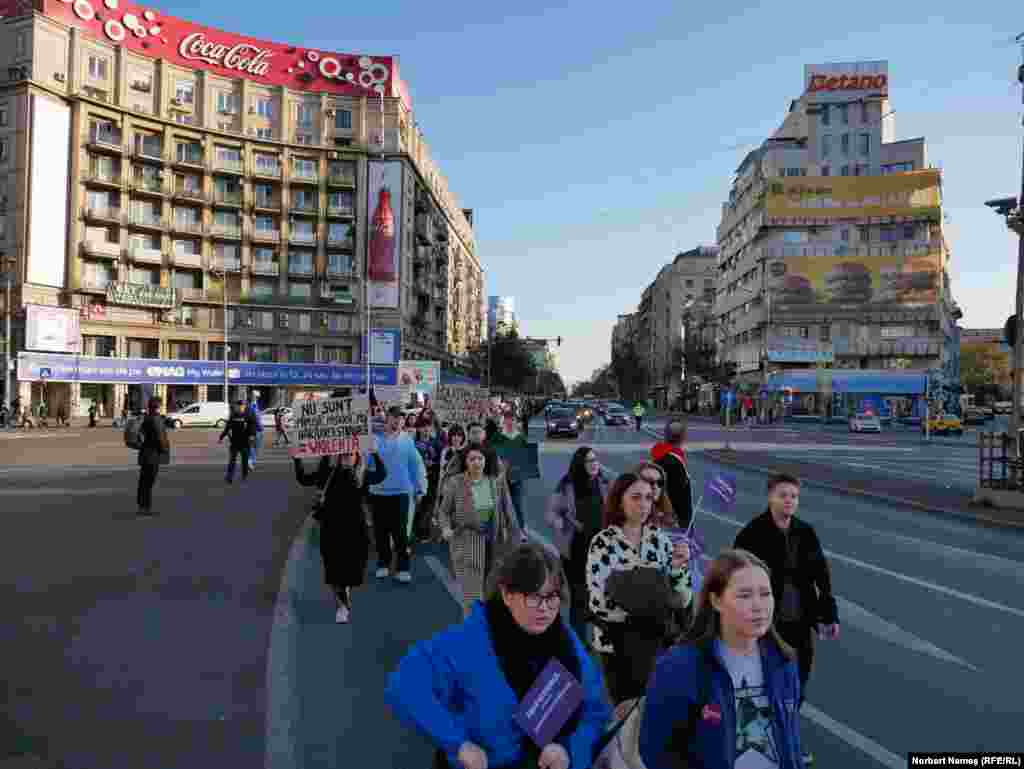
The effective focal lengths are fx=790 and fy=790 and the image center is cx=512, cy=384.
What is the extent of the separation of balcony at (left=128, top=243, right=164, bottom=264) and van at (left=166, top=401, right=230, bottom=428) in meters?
16.2

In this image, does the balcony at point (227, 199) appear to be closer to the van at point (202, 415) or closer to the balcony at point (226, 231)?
the balcony at point (226, 231)

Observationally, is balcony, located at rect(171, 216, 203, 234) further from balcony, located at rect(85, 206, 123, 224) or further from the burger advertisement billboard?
the burger advertisement billboard

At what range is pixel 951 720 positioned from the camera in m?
4.75

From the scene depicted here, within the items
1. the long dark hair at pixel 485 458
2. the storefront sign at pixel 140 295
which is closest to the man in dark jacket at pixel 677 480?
the long dark hair at pixel 485 458

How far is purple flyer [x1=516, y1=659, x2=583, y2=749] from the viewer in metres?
2.23

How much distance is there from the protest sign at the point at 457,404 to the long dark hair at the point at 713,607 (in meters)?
12.6

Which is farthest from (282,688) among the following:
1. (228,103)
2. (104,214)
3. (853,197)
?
(853,197)

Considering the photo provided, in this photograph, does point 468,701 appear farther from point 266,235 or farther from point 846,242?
point 846,242

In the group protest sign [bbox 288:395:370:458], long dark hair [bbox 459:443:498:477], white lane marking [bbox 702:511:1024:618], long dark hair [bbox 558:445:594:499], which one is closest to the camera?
long dark hair [bbox 558:445:594:499]

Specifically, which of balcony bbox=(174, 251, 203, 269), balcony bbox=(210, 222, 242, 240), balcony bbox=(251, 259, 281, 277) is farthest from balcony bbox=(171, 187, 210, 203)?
balcony bbox=(251, 259, 281, 277)

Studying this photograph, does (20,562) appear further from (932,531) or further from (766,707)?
A: (932,531)

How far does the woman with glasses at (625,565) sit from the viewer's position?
3.94 m

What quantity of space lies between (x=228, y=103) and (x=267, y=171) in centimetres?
605

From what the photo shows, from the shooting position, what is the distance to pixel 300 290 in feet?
219
